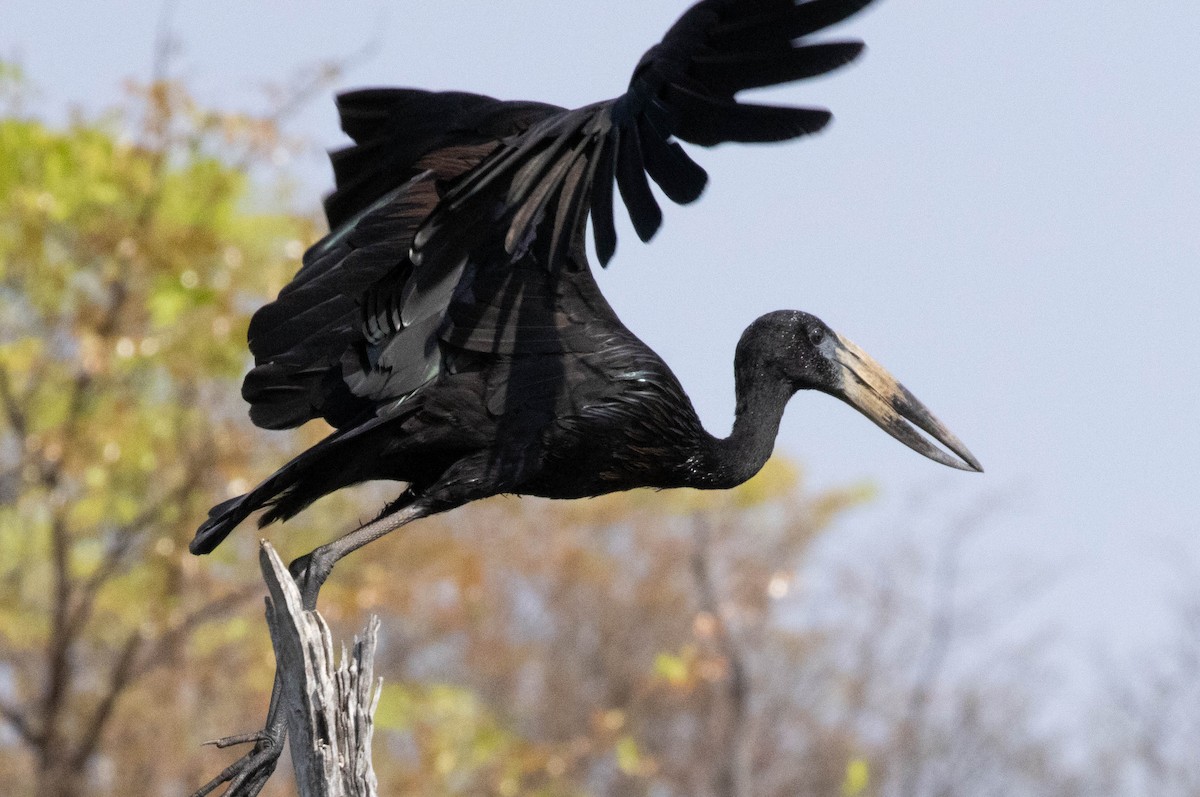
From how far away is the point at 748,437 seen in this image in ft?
16.4

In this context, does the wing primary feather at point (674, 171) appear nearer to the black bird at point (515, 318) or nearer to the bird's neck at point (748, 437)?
the black bird at point (515, 318)

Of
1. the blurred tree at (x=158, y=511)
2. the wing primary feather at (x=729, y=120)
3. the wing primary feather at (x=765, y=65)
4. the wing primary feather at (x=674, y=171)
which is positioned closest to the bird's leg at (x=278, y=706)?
the wing primary feather at (x=674, y=171)

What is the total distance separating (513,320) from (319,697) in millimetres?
1203

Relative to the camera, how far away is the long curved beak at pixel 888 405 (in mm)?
5270

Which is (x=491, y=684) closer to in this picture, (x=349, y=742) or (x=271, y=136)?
(x=271, y=136)

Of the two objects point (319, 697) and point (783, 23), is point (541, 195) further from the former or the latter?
point (319, 697)

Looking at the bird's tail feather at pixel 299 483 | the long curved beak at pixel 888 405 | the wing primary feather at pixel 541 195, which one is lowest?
the long curved beak at pixel 888 405

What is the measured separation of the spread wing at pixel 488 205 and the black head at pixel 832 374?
26.4 inches

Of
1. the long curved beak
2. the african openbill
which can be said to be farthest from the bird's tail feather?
the long curved beak

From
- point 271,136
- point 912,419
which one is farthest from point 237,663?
point 912,419

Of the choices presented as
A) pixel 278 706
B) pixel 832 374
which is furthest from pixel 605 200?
pixel 278 706

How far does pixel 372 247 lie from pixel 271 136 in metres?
7.35

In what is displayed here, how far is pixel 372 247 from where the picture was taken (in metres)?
4.74

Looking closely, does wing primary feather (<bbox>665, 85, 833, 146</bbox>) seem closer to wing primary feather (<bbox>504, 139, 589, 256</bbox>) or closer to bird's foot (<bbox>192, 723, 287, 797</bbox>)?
wing primary feather (<bbox>504, 139, 589, 256</bbox>)
